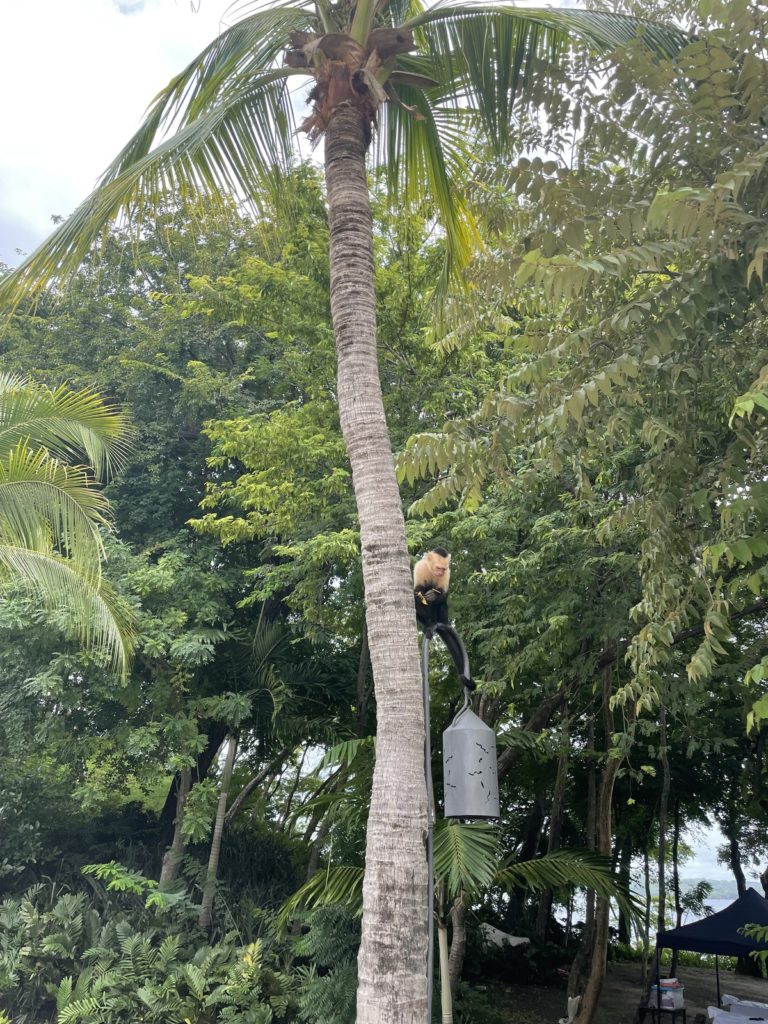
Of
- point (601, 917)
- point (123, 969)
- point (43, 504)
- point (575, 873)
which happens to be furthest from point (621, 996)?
point (43, 504)

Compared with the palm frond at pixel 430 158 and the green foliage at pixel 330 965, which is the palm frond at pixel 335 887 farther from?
the palm frond at pixel 430 158

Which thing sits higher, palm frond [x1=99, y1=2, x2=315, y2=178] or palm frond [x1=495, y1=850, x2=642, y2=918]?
palm frond [x1=99, y1=2, x2=315, y2=178]

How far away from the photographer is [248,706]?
1183cm

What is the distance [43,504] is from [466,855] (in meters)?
4.84

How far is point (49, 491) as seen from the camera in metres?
7.65

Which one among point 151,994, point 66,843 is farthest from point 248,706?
point 66,843

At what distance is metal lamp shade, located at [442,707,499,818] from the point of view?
10.2 feet

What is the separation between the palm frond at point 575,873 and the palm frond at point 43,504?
5149 millimetres

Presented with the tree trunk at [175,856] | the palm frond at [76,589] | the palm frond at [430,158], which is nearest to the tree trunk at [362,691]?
the tree trunk at [175,856]

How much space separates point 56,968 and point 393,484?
402 inches

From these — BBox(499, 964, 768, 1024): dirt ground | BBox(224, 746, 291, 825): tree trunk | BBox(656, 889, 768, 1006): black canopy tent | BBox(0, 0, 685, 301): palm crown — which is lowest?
BBox(499, 964, 768, 1024): dirt ground

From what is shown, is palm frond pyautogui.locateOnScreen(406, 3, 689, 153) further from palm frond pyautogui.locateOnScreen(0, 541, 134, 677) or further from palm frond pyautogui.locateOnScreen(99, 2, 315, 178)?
palm frond pyautogui.locateOnScreen(0, 541, 134, 677)

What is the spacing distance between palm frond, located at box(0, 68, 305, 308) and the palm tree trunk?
32.2 inches

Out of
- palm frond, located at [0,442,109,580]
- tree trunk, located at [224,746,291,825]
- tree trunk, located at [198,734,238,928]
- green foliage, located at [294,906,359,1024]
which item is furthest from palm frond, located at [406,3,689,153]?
tree trunk, located at [224,746,291,825]
